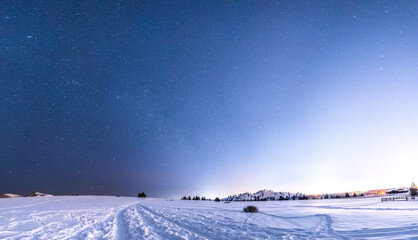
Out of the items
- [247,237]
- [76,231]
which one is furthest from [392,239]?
[76,231]

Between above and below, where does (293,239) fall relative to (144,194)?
above

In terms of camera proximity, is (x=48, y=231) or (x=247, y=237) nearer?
(x=247, y=237)

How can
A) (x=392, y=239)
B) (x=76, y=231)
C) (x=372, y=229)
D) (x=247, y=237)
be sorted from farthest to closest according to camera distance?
(x=76, y=231) → (x=372, y=229) → (x=247, y=237) → (x=392, y=239)

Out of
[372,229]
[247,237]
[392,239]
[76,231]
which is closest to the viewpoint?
[392,239]

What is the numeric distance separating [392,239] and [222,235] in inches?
209

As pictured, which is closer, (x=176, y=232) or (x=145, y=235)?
(x=145, y=235)

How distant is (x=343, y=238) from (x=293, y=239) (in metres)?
1.62

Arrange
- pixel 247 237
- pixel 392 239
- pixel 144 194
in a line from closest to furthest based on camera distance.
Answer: pixel 392 239, pixel 247 237, pixel 144 194

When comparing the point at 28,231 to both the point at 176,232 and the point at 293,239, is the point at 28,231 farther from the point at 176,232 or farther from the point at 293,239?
the point at 293,239

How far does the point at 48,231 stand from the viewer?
902cm

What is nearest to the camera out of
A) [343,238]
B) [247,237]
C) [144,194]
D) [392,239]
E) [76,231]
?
[392,239]

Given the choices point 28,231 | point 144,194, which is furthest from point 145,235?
point 144,194

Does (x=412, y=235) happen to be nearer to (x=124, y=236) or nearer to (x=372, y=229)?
(x=372, y=229)

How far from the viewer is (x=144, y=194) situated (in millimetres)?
56000
